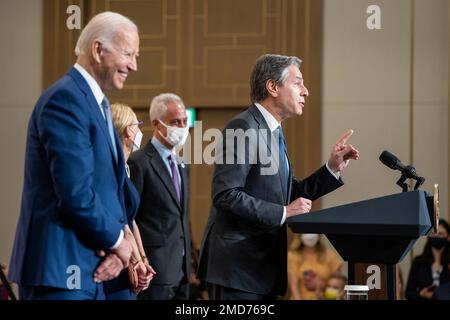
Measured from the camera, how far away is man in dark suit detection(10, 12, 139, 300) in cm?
249

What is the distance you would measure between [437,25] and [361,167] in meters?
1.16

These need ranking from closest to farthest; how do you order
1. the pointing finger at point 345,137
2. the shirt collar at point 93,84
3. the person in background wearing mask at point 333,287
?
1. the shirt collar at point 93,84
2. the pointing finger at point 345,137
3. the person in background wearing mask at point 333,287

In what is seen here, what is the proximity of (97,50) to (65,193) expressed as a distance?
44 cm

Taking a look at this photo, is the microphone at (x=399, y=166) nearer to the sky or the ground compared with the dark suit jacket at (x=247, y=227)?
nearer to the sky

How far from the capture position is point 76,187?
97.0 inches

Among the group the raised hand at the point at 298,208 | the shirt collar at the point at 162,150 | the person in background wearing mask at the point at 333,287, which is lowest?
the person in background wearing mask at the point at 333,287

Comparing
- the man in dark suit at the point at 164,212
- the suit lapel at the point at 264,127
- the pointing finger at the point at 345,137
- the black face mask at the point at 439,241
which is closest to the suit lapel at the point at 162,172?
the man in dark suit at the point at 164,212

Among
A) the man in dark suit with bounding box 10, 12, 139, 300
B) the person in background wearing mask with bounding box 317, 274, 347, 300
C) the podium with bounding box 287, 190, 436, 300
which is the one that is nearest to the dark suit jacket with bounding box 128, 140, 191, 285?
the podium with bounding box 287, 190, 436, 300

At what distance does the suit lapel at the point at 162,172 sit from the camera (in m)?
4.31

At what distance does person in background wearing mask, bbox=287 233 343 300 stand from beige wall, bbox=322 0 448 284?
0.50m

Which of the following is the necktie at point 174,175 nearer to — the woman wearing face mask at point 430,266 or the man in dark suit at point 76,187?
the man in dark suit at point 76,187

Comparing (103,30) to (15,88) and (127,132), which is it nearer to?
(127,132)

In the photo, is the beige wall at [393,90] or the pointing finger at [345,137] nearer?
the pointing finger at [345,137]

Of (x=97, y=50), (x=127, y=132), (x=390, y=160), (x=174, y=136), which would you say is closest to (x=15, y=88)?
(x=174, y=136)
